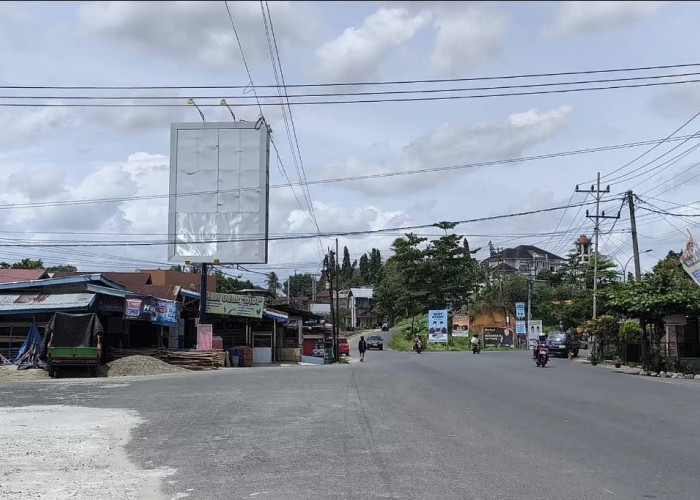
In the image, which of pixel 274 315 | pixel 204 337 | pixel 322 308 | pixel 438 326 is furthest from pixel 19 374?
pixel 322 308

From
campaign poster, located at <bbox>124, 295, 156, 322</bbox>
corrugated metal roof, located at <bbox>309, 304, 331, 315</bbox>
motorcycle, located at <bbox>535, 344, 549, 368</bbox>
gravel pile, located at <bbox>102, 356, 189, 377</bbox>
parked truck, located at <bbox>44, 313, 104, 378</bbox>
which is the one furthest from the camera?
corrugated metal roof, located at <bbox>309, 304, 331, 315</bbox>

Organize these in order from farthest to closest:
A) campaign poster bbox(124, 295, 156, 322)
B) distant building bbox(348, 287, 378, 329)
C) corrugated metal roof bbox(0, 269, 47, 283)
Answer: distant building bbox(348, 287, 378, 329)
corrugated metal roof bbox(0, 269, 47, 283)
campaign poster bbox(124, 295, 156, 322)

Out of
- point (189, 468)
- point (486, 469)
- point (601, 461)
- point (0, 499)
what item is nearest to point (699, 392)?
point (601, 461)

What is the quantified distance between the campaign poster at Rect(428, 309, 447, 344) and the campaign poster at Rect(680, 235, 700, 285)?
38613mm

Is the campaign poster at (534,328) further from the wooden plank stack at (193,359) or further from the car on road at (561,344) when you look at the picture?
the wooden plank stack at (193,359)

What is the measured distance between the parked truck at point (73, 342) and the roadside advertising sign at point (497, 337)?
4727 cm

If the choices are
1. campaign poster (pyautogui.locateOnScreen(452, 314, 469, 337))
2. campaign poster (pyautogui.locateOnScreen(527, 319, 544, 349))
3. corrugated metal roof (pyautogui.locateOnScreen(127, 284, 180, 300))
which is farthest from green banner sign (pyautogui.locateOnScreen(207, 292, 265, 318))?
campaign poster (pyautogui.locateOnScreen(527, 319, 544, 349))

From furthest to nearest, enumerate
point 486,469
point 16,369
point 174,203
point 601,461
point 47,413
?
point 174,203
point 16,369
point 47,413
point 601,461
point 486,469

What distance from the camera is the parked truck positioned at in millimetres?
27750

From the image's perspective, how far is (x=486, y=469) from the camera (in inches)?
348

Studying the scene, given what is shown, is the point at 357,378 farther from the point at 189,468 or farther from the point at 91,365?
the point at 189,468

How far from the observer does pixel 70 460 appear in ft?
31.0

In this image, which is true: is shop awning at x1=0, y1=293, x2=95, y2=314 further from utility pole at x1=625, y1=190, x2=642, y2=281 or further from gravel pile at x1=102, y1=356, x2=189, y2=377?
utility pole at x1=625, y1=190, x2=642, y2=281

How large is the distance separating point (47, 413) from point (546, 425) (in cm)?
1080
